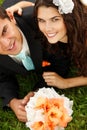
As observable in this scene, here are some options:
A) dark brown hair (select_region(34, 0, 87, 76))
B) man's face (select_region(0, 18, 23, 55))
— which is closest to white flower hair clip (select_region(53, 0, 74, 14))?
dark brown hair (select_region(34, 0, 87, 76))

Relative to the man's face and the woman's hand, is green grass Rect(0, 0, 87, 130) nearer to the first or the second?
the man's face

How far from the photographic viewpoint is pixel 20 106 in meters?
2.45

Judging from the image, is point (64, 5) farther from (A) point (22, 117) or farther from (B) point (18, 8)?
(A) point (22, 117)

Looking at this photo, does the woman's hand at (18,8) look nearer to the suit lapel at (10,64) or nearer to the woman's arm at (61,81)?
the suit lapel at (10,64)

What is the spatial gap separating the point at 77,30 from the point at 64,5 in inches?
10.1

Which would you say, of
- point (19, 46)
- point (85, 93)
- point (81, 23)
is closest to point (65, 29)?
point (81, 23)

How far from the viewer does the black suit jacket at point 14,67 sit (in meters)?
2.46

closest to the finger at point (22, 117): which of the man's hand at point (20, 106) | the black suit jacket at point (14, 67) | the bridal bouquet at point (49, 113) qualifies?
the man's hand at point (20, 106)

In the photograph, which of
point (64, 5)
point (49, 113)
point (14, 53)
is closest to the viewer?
point (49, 113)

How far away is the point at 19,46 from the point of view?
241 cm

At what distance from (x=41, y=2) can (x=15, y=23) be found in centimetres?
41

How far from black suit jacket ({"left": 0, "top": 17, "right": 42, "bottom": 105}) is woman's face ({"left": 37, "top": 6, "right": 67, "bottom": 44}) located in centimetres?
25

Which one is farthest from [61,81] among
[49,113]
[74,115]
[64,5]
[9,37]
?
[49,113]

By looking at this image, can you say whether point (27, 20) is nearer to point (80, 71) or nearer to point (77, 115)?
point (80, 71)
